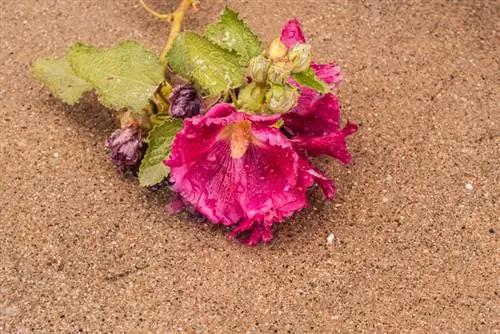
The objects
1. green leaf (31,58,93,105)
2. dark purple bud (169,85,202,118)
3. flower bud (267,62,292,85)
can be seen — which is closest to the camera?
flower bud (267,62,292,85)

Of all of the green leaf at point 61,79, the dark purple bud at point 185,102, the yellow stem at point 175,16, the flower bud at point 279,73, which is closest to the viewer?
the flower bud at point 279,73

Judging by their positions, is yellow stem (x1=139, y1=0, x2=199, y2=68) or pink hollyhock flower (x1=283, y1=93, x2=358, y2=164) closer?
pink hollyhock flower (x1=283, y1=93, x2=358, y2=164)

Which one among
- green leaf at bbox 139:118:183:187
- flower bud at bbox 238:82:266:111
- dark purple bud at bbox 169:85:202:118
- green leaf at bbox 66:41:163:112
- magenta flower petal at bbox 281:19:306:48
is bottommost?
green leaf at bbox 139:118:183:187

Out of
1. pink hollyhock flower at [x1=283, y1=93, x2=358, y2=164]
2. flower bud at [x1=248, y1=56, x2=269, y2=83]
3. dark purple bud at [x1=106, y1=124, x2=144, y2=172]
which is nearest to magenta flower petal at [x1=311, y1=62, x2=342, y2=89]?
pink hollyhock flower at [x1=283, y1=93, x2=358, y2=164]

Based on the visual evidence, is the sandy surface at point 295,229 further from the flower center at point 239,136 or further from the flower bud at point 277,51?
the flower bud at point 277,51

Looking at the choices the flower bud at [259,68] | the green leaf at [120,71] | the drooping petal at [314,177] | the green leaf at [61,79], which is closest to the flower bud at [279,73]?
the flower bud at [259,68]

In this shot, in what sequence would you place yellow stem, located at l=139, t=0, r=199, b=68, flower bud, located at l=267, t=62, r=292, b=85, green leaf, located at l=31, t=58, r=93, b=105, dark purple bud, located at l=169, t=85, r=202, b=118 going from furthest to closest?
1. yellow stem, located at l=139, t=0, r=199, b=68
2. green leaf, located at l=31, t=58, r=93, b=105
3. dark purple bud, located at l=169, t=85, r=202, b=118
4. flower bud, located at l=267, t=62, r=292, b=85

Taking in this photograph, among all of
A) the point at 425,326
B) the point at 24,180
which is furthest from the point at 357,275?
the point at 24,180

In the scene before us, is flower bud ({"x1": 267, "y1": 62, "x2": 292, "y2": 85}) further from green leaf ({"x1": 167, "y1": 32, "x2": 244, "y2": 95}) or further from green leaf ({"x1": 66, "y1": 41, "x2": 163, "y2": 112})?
green leaf ({"x1": 66, "y1": 41, "x2": 163, "y2": 112})
